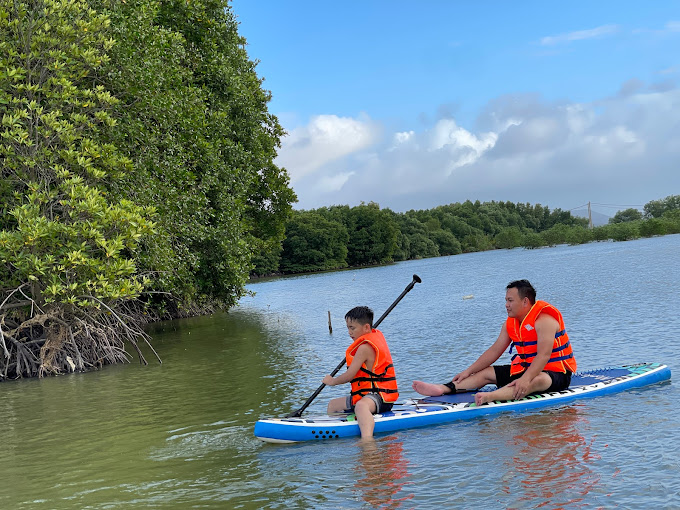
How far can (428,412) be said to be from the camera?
861 centimetres

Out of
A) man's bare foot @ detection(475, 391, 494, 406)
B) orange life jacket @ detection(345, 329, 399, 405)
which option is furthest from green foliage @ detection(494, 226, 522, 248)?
orange life jacket @ detection(345, 329, 399, 405)

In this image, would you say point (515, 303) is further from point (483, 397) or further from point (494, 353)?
point (483, 397)

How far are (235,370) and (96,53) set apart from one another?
25.3 ft

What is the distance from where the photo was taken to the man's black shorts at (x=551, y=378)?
884cm

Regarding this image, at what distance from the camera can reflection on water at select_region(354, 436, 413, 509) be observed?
6312 millimetres

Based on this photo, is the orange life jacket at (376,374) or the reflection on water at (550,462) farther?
the orange life jacket at (376,374)

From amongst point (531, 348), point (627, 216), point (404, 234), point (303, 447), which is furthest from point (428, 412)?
point (627, 216)

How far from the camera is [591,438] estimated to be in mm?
7656

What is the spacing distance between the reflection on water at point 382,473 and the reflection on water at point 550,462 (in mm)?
1003

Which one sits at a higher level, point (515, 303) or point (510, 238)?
point (510, 238)

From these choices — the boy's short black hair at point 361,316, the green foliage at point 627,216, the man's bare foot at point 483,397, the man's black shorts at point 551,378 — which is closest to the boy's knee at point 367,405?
the boy's short black hair at point 361,316

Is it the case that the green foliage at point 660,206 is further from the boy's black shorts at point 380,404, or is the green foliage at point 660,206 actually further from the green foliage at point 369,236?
the boy's black shorts at point 380,404

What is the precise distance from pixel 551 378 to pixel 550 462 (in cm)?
202

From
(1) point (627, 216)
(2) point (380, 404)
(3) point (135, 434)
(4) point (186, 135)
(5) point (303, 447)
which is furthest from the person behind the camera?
(1) point (627, 216)
